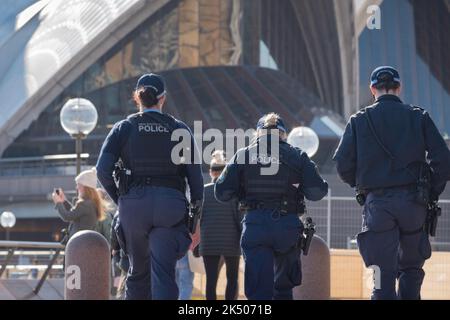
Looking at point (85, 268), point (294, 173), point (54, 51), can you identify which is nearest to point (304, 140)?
point (85, 268)

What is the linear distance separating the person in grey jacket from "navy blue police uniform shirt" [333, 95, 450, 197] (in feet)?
7.80

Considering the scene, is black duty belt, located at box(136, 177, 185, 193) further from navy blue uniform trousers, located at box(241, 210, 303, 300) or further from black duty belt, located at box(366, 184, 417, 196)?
black duty belt, located at box(366, 184, 417, 196)

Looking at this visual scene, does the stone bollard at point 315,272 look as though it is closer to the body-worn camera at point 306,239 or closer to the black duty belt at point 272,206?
the body-worn camera at point 306,239

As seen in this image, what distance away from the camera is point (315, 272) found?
34.2 feet

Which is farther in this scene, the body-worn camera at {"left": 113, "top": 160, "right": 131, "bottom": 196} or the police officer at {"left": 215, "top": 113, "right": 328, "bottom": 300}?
the police officer at {"left": 215, "top": 113, "right": 328, "bottom": 300}

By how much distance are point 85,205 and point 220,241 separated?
1.37 meters

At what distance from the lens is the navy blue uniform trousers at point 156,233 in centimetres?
808

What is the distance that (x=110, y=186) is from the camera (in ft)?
27.4

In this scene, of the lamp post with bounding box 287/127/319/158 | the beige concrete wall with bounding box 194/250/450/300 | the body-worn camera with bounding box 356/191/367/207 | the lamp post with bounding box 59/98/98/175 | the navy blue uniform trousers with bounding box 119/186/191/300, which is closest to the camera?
the navy blue uniform trousers with bounding box 119/186/191/300

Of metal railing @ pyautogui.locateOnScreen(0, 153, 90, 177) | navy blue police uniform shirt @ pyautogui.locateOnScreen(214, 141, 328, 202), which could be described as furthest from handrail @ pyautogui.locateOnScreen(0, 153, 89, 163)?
navy blue police uniform shirt @ pyautogui.locateOnScreen(214, 141, 328, 202)

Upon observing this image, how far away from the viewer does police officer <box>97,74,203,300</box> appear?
319 inches

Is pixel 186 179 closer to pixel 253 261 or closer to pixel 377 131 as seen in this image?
pixel 253 261

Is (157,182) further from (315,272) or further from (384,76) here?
(315,272)

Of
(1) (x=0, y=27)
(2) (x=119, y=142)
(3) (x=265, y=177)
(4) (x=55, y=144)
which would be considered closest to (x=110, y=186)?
(2) (x=119, y=142)
